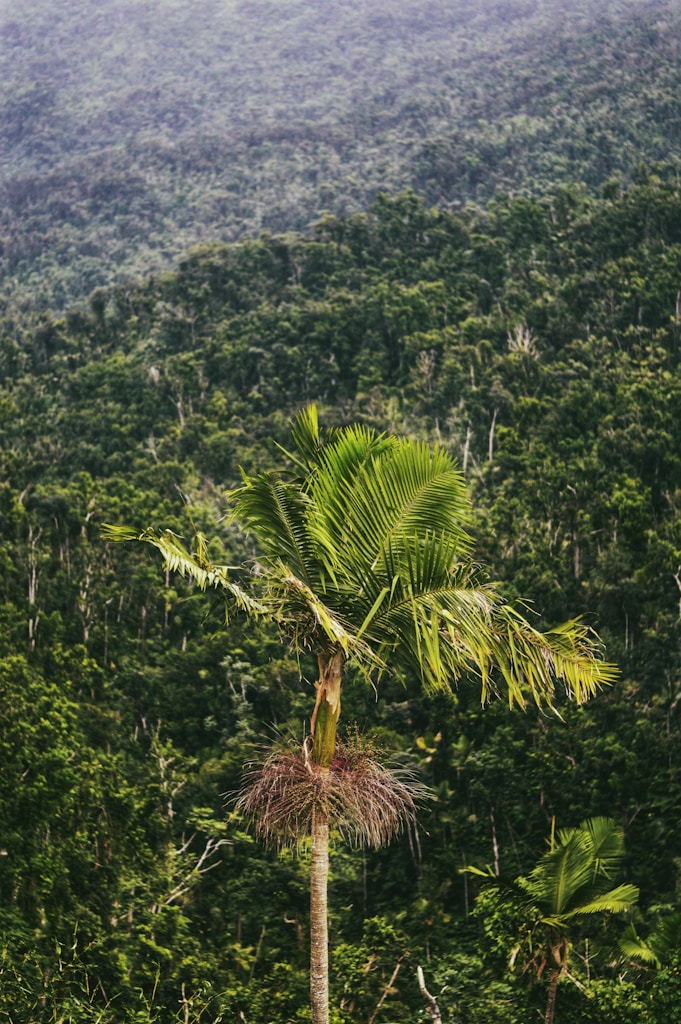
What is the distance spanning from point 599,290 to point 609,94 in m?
20.8

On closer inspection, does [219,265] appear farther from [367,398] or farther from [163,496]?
[163,496]

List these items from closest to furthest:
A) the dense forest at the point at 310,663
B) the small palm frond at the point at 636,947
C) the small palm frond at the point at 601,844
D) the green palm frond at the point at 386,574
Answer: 1. the green palm frond at the point at 386,574
2. the small palm frond at the point at 601,844
3. the small palm frond at the point at 636,947
4. the dense forest at the point at 310,663

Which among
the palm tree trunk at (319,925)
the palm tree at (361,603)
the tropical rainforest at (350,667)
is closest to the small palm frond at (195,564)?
the palm tree at (361,603)

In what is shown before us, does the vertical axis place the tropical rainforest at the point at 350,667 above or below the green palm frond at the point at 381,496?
below

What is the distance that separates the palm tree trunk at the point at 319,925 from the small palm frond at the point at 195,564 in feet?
3.25

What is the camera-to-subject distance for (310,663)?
18.0 metres

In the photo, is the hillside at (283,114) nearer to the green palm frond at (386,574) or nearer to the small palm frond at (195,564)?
the green palm frond at (386,574)

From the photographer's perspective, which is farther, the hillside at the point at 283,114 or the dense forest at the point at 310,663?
the hillside at the point at 283,114

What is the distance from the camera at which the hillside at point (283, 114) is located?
133ft

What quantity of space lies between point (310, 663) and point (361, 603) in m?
13.1

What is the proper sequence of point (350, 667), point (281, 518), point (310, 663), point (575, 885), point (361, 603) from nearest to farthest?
1. point (361, 603)
2. point (281, 518)
3. point (575, 885)
4. point (350, 667)
5. point (310, 663)

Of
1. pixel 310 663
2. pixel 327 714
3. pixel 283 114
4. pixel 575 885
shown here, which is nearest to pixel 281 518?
pixel 327 714

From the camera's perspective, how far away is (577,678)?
496cm

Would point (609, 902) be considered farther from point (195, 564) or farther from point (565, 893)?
point (195, 564)
